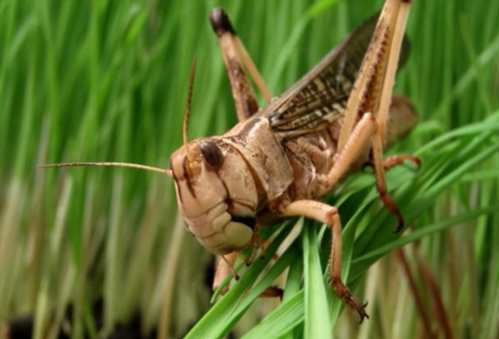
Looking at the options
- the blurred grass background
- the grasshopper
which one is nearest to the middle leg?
the grasshopper

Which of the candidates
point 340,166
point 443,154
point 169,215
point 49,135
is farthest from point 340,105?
point 49,135

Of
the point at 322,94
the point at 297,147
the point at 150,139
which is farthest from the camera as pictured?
the point at 150,139

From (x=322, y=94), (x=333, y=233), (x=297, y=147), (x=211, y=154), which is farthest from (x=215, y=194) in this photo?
(x=322, y=94)

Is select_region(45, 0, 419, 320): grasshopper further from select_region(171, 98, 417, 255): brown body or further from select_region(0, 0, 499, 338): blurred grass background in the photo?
select_region(0, 0, 499, 338): blurred grass background

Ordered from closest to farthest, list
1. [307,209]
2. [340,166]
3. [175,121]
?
1. [307,209]
2. [340,166]
3. [175,121]

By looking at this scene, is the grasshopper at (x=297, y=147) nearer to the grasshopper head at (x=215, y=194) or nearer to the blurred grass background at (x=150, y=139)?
the grasshopper head at (x=215, y=194)

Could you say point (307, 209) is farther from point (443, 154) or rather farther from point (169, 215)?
point (169, 215)

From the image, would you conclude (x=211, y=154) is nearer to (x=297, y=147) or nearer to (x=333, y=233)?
(x=333, y=233)
